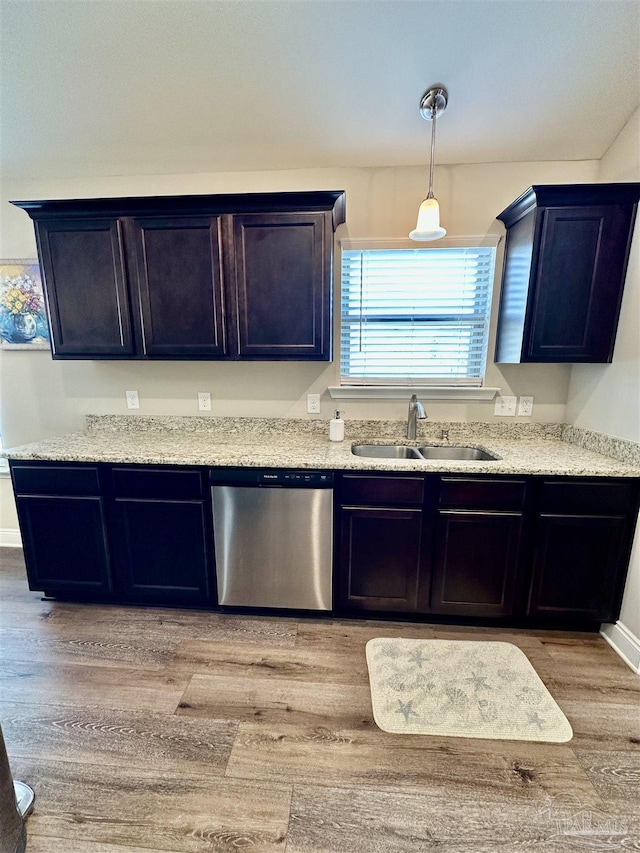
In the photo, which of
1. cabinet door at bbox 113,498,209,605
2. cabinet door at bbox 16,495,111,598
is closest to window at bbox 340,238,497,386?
cabinet door at bbox 113,498,209,605

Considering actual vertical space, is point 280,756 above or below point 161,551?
below

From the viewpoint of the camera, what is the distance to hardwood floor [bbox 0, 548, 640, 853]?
1181 mm

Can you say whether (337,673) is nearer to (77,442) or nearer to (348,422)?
(348,422)

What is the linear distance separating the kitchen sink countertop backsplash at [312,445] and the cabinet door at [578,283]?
21.7 inches

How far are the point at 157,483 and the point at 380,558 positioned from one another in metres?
1.33

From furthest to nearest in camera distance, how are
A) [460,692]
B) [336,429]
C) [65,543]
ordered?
[336,429], [65,543], [460,692]

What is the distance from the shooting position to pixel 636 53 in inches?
67.7

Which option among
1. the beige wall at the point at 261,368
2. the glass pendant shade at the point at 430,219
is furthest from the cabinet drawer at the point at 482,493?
the glass pendant shade at the point at 430,219

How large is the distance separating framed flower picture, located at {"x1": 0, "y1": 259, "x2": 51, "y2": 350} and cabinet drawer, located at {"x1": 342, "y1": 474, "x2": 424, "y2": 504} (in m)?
2.36

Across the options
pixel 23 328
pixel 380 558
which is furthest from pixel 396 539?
pixel 23 328

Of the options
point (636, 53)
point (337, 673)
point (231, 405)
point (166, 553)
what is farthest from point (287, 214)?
point (337, 673)

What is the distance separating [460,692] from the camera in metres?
1.66

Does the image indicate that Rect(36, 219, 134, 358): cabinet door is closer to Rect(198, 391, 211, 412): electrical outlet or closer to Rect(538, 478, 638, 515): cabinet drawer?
Rect(198, 391, 211, 412): electrical outlet

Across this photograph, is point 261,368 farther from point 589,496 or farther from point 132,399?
point 589,496
